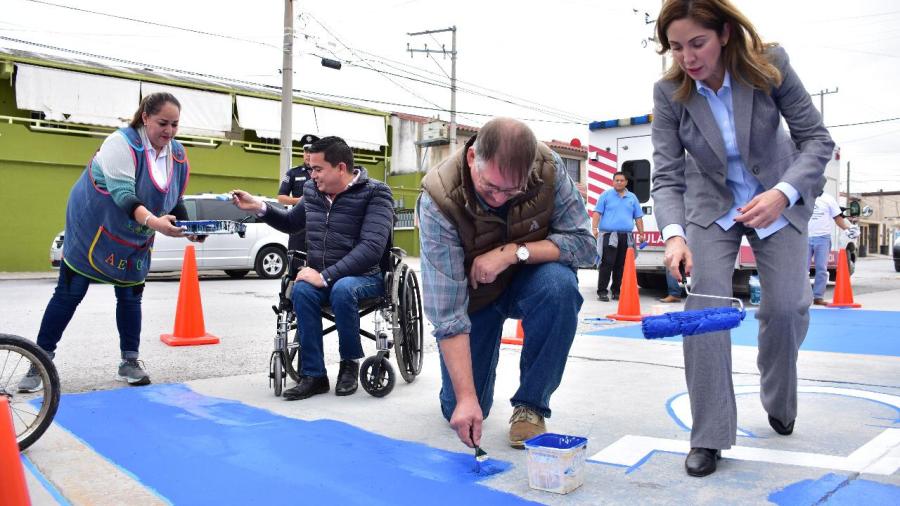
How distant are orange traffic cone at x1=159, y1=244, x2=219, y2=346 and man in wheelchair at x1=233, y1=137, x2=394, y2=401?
2.03 meters

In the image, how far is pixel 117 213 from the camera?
13.3 ft

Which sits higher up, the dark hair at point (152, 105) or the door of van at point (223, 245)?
the dark hair at point (152, 105)

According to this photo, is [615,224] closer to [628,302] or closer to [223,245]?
[628,302]

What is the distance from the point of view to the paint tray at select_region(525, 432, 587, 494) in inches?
94.6

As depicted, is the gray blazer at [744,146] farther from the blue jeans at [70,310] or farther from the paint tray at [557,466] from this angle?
the blue jeans at [70,310]

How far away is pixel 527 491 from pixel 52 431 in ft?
6.89

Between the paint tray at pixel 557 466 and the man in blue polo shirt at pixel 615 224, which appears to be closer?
the paint tray at pixel 557 466

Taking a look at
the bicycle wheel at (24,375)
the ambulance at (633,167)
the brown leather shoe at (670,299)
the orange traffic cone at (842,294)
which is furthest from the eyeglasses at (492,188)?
the ambulance at (633,167)

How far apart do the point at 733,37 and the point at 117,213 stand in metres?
3.19

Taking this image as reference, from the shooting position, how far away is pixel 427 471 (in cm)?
269

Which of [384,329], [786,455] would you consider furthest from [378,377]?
[786,455]

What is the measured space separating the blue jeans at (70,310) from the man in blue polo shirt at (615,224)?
6.78 meters

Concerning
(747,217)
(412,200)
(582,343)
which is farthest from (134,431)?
(412,200)

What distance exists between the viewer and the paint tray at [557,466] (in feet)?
7.88
